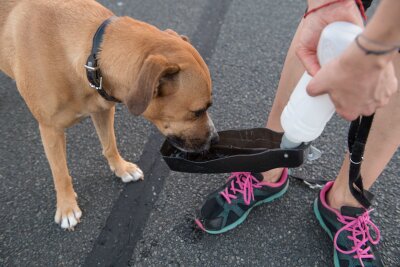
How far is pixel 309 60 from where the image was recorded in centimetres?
173

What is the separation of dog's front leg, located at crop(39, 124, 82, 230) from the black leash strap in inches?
70.2

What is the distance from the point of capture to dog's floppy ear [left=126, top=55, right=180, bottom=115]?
1.92 meters

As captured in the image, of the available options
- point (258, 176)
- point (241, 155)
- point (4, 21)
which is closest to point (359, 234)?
point (258, 176)

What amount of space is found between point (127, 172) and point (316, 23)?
1.79 m

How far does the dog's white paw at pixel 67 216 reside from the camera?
256 centimetres

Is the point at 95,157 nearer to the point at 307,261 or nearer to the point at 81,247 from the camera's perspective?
the point at 81,247

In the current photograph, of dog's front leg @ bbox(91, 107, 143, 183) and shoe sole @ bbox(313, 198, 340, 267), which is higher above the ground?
shoe sole @ bbox(313, 198, 340, 267)

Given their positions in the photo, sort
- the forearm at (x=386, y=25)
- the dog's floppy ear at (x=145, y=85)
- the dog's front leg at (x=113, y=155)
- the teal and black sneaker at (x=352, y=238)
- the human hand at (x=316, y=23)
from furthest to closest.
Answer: the dog's front leg at (x=113, y=155), the teal and black sneaker at (x=352, y=238), the dog's floppy ear at (x=145, y=85), the human hand at (x=316, y=23), the forearm at (x=386, y=25)

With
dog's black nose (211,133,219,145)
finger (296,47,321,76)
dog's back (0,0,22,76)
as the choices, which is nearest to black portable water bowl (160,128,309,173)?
dog's black nose (211,133,219,145)

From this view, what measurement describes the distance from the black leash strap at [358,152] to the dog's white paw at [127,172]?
1.56 m

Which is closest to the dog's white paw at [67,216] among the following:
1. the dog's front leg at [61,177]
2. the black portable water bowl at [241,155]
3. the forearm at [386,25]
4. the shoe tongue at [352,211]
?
the dog's front leg at [61,177]

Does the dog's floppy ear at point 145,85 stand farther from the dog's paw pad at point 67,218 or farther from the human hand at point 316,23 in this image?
the dog's paw pad at point 67,218

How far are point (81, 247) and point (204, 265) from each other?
83cm

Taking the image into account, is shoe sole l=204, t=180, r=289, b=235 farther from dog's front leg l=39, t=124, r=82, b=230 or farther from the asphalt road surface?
dog's front leg l=39, t=124, r=82, b=230
